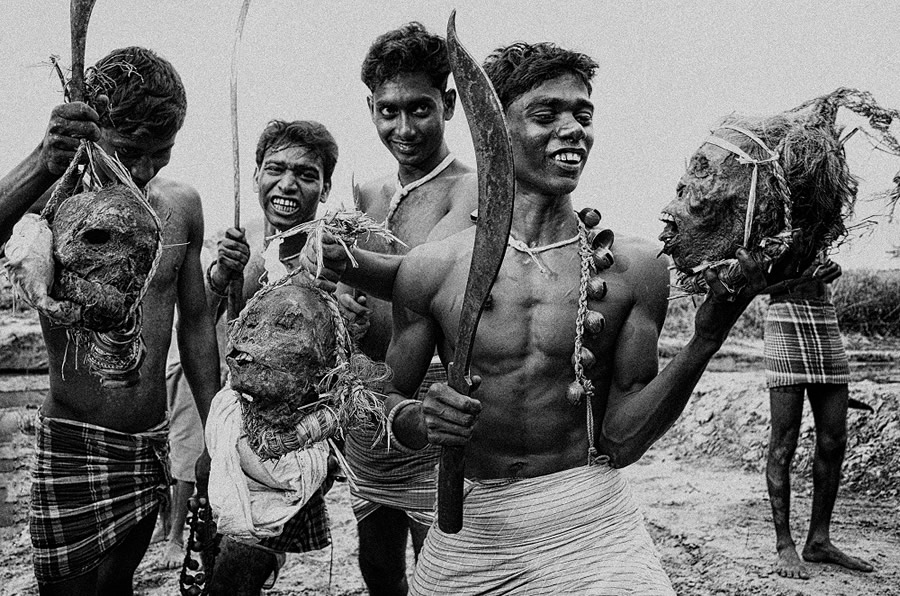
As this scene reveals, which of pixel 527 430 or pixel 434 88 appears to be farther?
pixel 434 88

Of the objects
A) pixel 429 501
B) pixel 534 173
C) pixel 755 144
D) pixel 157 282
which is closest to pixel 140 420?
pixel 157 282

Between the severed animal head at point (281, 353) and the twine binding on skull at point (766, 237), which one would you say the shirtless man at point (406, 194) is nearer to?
the severed animal head at point (281, 353)

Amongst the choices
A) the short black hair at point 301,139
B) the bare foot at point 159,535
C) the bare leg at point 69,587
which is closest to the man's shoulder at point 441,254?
the short black hair at point 301,139

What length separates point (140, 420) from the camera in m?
3.02

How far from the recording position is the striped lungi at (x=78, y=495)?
9.47ft

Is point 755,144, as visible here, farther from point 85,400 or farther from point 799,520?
point 799,520

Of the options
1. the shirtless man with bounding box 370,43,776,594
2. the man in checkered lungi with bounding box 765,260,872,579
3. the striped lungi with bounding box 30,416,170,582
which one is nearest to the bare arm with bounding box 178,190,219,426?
the striped lungi with bounding box 30,416,170,582

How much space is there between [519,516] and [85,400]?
1.46 metres

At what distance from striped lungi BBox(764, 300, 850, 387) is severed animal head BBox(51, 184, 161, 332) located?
347cm

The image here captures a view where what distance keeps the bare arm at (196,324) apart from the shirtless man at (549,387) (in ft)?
3.34

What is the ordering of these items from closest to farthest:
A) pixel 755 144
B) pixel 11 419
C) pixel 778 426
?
pixel 755 144
pixel 778 426
pixel 11 419

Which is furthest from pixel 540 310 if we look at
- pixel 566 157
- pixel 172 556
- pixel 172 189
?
pixel 172 556

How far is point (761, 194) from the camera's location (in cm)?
197

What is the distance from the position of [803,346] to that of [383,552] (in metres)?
2.44
